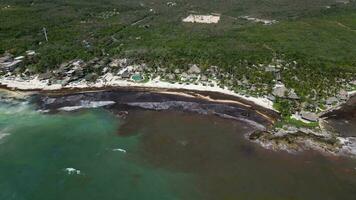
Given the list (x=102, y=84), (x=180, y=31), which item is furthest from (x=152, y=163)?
(x=180, y=31)

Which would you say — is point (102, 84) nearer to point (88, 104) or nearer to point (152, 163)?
point (88, 104)

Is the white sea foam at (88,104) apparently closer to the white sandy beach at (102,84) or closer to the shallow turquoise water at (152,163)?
the shallow turquoise water at (152,163)

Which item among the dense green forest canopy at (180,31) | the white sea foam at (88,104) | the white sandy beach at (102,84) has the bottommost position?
the white sea foam at (88,104)

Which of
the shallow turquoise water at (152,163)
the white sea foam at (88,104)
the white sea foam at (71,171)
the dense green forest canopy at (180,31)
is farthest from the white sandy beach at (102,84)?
the white sea foam at (71,171)

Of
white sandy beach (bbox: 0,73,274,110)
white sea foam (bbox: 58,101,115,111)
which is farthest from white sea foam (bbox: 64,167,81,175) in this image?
white sandy beach (bbox: 0,73,274,110)

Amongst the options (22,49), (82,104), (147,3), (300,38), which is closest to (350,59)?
(300,38)

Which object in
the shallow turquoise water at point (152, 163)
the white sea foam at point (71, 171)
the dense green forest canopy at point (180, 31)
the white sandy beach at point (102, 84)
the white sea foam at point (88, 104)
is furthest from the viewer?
the dense green forest canopy at point (180, 31)

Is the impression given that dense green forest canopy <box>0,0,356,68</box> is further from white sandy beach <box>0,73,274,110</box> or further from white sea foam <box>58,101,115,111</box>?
white sea foam <box>58,101,115,111</box>

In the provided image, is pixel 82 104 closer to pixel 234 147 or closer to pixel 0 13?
pixel 234 147

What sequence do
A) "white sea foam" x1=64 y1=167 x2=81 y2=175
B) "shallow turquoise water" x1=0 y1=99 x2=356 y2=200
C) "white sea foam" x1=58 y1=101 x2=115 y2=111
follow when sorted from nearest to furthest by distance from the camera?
"shallow turquoise water" x1=0 y1=99 x2=356 y2=200, "white sea foam" x1=64 y1=167 x2=81 y2=175, "white sea foam" x1=58 y1=101 x2=115 y2=111
